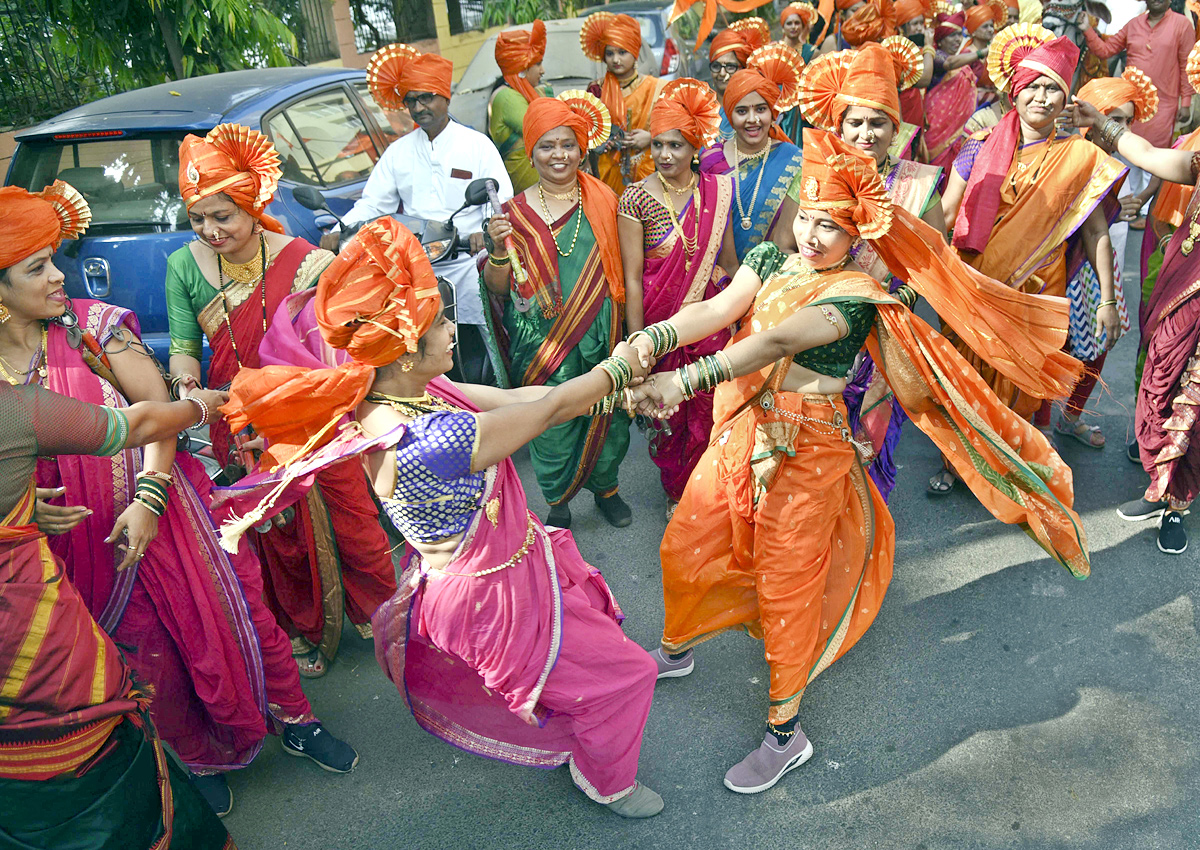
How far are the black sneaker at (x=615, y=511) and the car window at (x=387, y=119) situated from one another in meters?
2.93

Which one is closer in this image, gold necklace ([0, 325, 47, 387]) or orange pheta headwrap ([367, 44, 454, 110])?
gold necklace ([0, 325, 47, 387])

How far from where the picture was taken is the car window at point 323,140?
491 cm

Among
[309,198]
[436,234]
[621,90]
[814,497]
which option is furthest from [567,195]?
[621,90]

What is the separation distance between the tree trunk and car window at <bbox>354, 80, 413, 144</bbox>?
6.96 feet

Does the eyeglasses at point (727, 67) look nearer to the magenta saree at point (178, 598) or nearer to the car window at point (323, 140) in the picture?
the car window at point (323, 140)

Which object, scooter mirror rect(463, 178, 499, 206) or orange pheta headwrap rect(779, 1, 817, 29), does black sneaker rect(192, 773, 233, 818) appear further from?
orange pheta headwrap rect(779, 1, 817, 29)

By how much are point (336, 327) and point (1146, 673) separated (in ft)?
9.74

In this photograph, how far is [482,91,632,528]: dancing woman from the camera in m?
3.86

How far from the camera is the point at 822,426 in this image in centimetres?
277

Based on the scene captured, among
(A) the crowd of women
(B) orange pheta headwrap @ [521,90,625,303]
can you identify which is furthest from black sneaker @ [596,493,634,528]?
(B) orange pheta headwrap @ [521,90,625,303]

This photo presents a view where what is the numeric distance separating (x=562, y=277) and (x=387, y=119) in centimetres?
265

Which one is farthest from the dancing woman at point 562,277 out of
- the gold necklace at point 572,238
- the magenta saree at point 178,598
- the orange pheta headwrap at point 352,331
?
the orange pheta headwrap at point 352,331

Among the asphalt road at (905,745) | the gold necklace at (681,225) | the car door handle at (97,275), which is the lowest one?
the asphalt road at (905,745)

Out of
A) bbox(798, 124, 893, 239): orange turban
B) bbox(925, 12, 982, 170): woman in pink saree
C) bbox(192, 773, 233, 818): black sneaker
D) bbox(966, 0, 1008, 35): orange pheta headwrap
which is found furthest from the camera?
bbox(966, 0, 1008, 35): orange pheta headwrap
